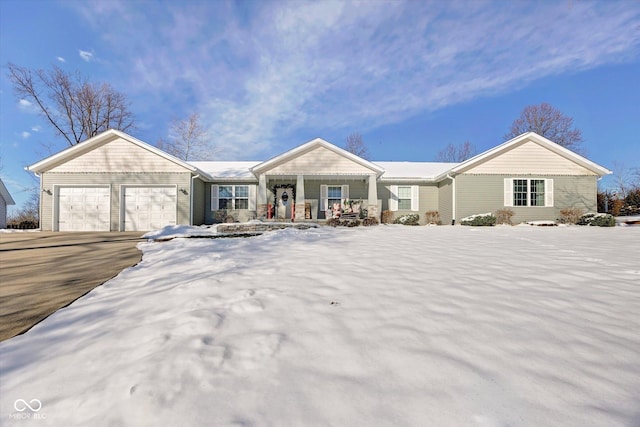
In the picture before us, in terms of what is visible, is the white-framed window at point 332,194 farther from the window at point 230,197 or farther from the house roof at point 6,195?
the house roof at point 6,195

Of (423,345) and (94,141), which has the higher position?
(94,141)

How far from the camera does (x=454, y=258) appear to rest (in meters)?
4.61

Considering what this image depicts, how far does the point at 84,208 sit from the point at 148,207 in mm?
3094

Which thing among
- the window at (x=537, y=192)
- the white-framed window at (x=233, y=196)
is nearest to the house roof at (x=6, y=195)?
the white-framed window at (x=233, y=196)

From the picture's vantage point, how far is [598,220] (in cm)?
1184

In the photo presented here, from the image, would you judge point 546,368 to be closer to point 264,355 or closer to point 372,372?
point 372,372

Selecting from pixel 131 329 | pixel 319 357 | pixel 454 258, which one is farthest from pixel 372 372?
pixel 454 258

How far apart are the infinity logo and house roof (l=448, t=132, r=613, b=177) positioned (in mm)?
15492

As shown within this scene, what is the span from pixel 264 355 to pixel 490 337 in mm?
1719

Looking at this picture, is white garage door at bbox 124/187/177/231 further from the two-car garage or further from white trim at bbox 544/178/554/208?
white trim at bbox 544/178/554/208

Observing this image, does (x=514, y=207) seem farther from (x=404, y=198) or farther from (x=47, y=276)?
(x=47, y=276)

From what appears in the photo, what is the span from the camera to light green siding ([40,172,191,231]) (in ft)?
42.0

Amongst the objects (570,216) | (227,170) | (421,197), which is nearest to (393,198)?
(421,197)

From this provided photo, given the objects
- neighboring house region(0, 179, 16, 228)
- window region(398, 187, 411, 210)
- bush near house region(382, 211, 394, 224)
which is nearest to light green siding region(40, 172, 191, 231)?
neighboring house region(0, 179, 16, 228)
